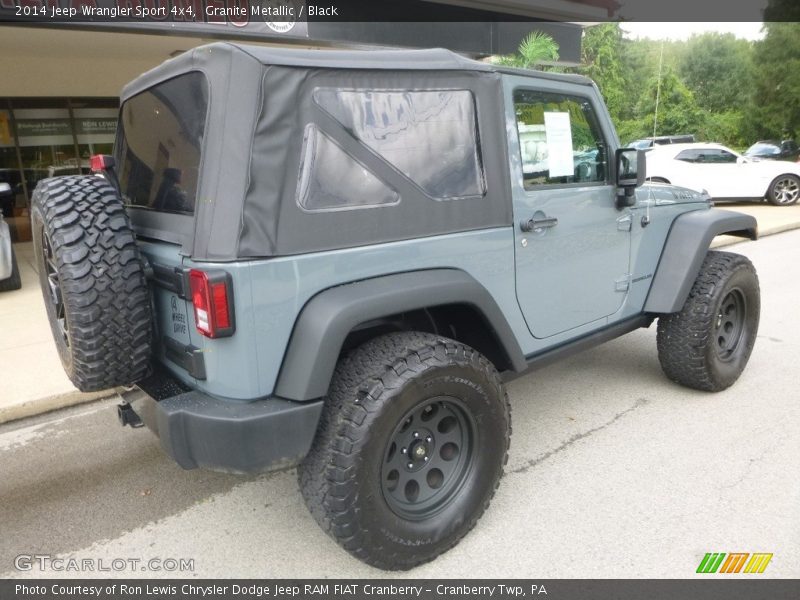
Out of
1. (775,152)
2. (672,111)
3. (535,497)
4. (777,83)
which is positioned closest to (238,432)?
(535,497)

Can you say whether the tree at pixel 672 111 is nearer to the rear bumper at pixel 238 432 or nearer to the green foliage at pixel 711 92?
the green foliage at pixel 711 92

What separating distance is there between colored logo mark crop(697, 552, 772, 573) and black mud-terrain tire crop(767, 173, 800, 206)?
14.2m

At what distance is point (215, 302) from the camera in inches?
78.0

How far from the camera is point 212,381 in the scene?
216 centimetres

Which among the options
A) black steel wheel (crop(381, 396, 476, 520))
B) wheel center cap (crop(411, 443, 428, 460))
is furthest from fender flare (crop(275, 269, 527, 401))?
wheel center cap (crop(411, 443, 428, 460))

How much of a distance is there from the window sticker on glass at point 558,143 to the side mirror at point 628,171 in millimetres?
348

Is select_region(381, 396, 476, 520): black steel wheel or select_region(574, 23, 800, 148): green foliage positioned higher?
select_region(574, 23, 800, 148): green foliage

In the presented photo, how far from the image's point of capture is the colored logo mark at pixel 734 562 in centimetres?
236

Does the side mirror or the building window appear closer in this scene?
the side mirror

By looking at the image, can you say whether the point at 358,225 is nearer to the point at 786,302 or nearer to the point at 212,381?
the point at 212,381

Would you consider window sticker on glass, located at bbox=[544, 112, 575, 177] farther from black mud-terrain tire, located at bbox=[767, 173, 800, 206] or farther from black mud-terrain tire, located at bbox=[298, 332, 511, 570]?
black mud-terrain tire, located at bbox=[767, 173, 800, 206]

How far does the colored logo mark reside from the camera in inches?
93.0

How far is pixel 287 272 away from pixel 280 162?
387 millimetres

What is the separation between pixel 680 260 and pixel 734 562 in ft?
6.02
